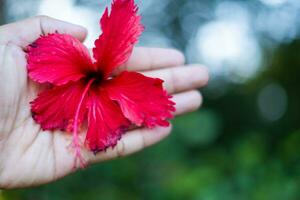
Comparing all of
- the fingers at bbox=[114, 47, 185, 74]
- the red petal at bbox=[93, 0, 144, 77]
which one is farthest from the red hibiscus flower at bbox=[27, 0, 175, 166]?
the fingers at bbox=[114, 47, 185, 74]

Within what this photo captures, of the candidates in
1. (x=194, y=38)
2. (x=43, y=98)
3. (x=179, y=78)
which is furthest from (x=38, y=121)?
(x=194, y=38)

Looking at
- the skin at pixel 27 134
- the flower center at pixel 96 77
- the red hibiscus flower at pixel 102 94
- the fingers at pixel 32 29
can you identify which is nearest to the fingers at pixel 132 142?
the skin at pixel 27 134

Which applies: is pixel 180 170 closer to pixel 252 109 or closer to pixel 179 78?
pixel 179 78

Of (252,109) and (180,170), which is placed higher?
(180,170)

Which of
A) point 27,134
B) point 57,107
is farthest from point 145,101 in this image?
point 27,134

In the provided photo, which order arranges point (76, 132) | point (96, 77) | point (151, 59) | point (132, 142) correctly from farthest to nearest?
point (151, 59)
point (132, 142)
point (96, 77)
point (76, 132)

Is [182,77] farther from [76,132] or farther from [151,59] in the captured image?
[76,132]
